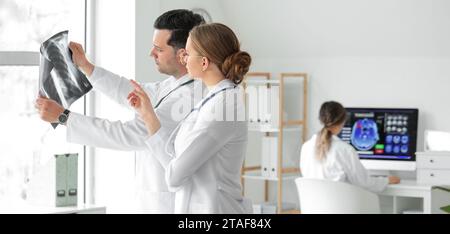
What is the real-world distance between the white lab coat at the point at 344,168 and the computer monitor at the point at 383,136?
457 millimetres

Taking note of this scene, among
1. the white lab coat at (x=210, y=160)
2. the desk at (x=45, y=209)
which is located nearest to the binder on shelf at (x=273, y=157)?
the desk at (x=45, y=209)

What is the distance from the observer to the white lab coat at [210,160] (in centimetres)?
198

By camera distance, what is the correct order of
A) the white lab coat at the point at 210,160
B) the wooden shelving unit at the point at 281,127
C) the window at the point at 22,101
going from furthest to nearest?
1. the wooden shelving unit at the point at 281,127
2. the window at the point at 22,101
3. the white lab coat at the point at 210,160

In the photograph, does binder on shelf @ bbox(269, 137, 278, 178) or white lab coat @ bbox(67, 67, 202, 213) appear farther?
binder on shelf @ bbox(269, 137, 278, 178)

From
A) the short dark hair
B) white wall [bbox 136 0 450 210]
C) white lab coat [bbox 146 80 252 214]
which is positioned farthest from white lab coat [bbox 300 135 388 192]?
white lab coat [bbox 146 80 252 214]

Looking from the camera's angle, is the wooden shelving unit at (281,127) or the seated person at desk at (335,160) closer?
the seated person at desk at (335,160)

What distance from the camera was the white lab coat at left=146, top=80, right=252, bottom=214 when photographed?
1.98 metres

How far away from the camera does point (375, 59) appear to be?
5.41 m

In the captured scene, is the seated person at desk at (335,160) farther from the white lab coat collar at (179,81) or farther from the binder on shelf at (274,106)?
the white lab coat collar at (179,81)

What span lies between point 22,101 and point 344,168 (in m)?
2.00

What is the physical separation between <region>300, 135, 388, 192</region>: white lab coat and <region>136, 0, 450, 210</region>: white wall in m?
0.69

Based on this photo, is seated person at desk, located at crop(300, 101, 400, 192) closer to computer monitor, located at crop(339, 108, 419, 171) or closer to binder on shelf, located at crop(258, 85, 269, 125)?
computer monitor, located at crop(339, 108, 419, 171)
